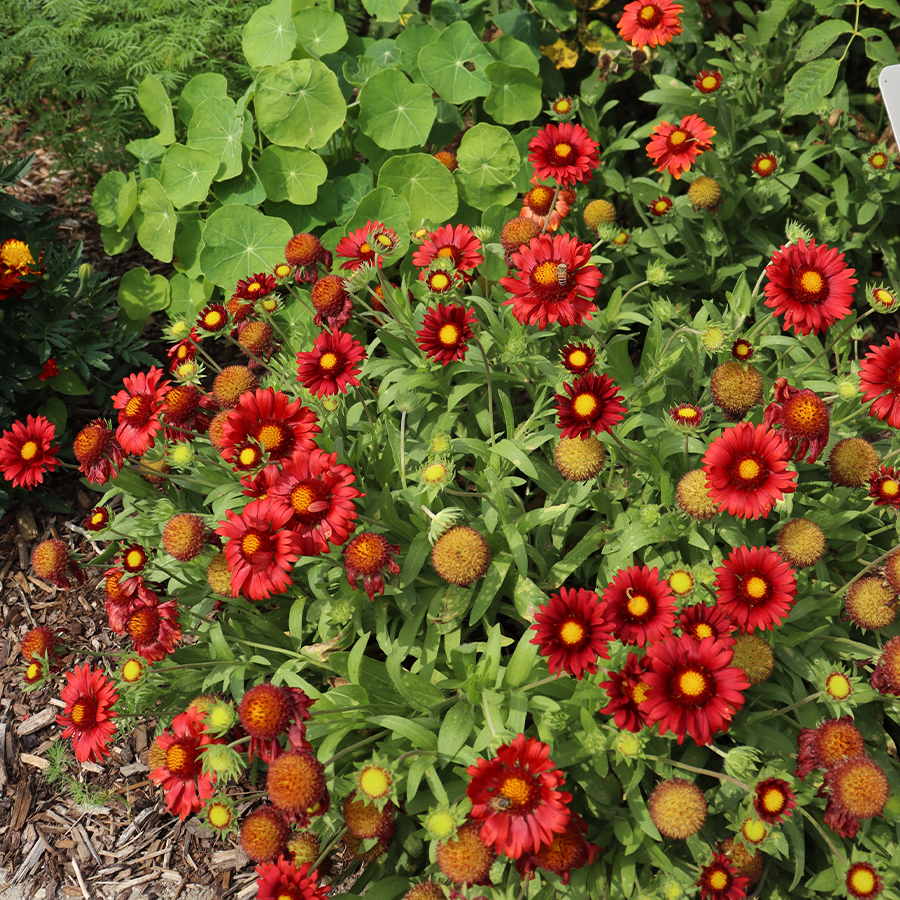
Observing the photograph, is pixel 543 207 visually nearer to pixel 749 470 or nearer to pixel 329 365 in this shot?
pixel 329 365

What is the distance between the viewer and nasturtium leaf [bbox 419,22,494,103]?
12.5 feet

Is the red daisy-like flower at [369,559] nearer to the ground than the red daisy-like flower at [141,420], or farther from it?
nearer to the ground

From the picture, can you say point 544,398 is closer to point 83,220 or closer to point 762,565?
point 762,565

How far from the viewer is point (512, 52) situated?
396 cm

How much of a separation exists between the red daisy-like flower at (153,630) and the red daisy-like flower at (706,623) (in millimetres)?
1484

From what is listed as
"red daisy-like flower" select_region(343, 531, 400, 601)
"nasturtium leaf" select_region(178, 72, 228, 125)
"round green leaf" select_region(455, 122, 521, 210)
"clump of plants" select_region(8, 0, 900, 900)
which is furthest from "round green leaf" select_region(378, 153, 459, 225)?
"red daisy-like flower" select_region(343, 531, 400, 601)

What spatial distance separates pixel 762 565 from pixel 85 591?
2833 mm

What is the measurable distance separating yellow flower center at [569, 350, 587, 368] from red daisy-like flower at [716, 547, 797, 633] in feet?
2.29

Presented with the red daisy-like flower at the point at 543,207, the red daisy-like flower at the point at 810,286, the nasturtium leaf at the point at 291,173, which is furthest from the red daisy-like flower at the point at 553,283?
the nasturtium leaf at the point at 291,173

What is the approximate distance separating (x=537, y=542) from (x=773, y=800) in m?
1.11

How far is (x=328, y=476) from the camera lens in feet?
6.90

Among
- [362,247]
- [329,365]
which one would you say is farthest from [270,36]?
[329,365]

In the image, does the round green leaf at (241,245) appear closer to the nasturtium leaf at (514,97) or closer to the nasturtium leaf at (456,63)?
the nasturtium leaf at (456,63)

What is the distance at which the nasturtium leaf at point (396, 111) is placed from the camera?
145 inches
